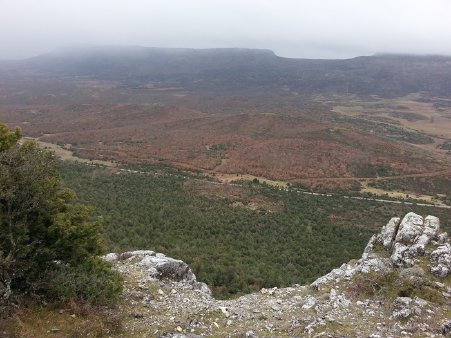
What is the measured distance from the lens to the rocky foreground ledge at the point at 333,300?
12.9 meters

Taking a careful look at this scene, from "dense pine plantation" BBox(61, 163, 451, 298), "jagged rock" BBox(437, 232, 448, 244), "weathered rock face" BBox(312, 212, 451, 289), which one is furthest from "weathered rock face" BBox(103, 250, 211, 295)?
"jagged rock" BBox(437, 232, 448, 244)

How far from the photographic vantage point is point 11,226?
12789 mm

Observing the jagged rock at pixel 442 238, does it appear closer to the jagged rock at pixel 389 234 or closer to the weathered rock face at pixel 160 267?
the jagged rock at pixel 389 234

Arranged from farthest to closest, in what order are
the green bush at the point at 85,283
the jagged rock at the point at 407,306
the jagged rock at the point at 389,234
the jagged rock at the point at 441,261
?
the jagged rock at the point at 389,234
the jagged rock at the point at 441,261
the green bush at the point at 85,283
the jagged rock at the point at 407,306

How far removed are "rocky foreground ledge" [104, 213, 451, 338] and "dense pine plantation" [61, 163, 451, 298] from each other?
705 cm

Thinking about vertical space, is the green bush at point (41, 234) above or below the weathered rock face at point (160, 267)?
above

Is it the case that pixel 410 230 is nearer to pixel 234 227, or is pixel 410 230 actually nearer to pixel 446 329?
pixel 446 329

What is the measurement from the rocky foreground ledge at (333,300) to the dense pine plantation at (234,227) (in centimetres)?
705

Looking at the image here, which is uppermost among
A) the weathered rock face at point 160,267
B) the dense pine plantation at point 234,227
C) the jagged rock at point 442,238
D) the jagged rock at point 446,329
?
the jagged rock at point 442,238

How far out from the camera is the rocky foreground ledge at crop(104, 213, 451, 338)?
42.4 ft

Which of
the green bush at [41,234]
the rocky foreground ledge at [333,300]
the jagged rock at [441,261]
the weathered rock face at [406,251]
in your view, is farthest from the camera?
the weathered rock face at [406,251]

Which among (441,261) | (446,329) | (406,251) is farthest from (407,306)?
(406,251)

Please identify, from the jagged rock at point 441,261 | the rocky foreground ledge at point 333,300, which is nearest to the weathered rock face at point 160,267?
the rocky foreground ledge at point 333,300

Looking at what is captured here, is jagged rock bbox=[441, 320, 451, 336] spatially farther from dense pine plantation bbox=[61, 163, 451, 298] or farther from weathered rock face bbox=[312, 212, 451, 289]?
dense pine plantation bbox=[61, 163, 451, 298]
